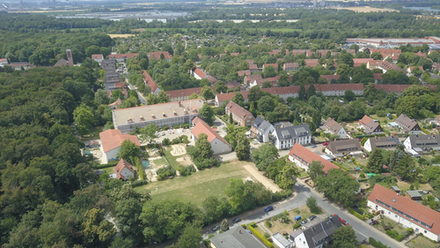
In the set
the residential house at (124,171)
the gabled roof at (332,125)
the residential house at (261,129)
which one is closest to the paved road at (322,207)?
the residential house at (261,129)

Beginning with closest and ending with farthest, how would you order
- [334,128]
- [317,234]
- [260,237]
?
1. [317,234]
2. [260,237]
3. [334,128]

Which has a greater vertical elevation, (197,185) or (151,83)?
(151,83)

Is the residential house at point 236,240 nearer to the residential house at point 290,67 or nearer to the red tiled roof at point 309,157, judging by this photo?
the red tiled roof at point 309,157

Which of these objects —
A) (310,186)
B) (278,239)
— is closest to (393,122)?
(310,186)

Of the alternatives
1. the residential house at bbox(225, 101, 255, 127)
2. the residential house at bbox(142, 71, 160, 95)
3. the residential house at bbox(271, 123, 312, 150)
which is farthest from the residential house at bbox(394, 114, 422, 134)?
the residential house at bbox(142, 71, 160, 95)

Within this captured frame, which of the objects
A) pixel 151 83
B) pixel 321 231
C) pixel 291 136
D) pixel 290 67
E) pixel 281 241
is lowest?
pixel 281 241

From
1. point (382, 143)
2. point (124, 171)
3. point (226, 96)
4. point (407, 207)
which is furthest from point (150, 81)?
point (407, 207)

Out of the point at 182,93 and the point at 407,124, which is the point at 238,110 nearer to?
the point at 182,93

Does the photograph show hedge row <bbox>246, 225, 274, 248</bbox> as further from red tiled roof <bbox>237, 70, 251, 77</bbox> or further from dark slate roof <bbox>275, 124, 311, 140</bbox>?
red tiled roof <bbox>237, 70, 251, 77</bbox>
